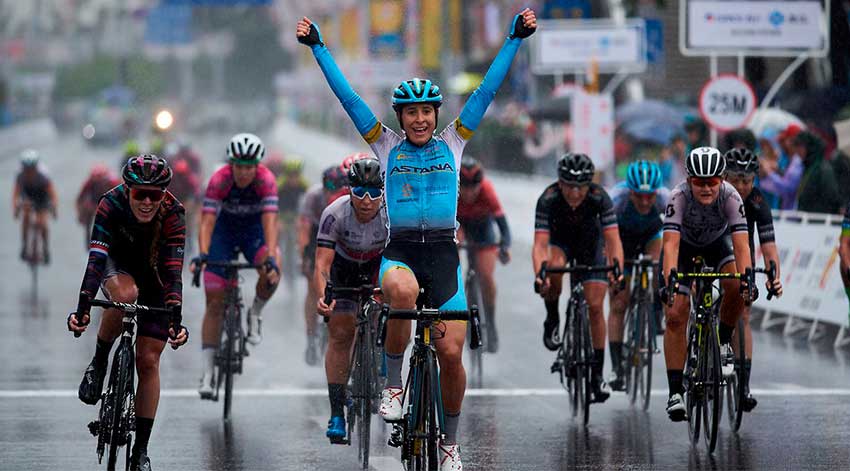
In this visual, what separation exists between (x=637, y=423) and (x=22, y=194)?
13739mm

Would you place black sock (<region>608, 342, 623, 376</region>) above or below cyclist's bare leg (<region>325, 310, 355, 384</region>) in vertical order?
below

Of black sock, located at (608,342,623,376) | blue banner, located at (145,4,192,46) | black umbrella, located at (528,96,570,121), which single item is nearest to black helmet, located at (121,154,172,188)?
black sock, located at (608,342,623,376)

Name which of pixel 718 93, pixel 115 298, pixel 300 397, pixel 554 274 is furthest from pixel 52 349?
pixel 718 93

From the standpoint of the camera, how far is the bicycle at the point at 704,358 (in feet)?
34.7

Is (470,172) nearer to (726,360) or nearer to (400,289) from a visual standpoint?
(726,360)

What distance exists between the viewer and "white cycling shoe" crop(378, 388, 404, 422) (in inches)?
351

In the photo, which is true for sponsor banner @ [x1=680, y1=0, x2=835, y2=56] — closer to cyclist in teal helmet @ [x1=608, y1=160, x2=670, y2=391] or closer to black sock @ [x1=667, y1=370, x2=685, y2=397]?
cyclist in teal helmet @ [x1=608, y1=160, x2=670, y2=391]

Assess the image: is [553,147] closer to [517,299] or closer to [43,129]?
[517,299]

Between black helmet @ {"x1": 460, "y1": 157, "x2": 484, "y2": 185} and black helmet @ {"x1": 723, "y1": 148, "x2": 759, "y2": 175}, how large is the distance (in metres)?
3.38

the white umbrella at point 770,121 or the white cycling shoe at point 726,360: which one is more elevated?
the white umbrella at point 770,121

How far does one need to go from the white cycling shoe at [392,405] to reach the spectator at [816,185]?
10.5 metres

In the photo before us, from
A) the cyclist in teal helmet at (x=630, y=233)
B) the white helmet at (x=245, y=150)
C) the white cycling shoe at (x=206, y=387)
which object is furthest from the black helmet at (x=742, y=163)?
the white cycling shoe at (x=206, y=387)

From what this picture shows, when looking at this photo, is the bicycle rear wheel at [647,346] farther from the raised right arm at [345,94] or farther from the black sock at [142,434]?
the black sock at [142,434]

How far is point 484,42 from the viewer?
6266cm
